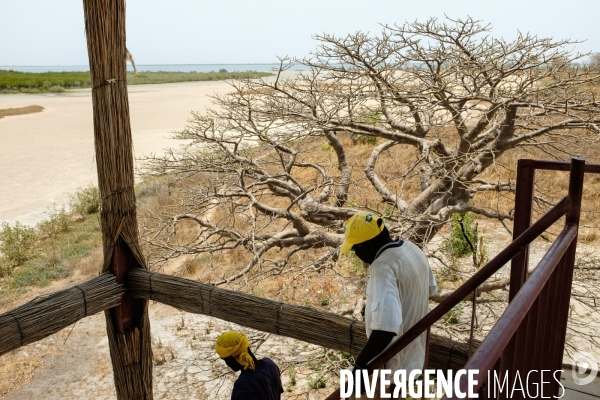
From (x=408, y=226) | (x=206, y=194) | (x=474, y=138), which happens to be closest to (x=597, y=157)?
(x=474, y=138)

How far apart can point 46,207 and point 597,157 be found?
1617cm

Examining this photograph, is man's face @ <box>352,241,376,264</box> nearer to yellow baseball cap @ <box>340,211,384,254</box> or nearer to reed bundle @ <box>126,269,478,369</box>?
yellow baseball cap @ <box>340,211,384,254</box>

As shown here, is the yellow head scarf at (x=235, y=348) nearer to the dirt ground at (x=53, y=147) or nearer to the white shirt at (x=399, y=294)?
the white shirt at (x=399, y=294)

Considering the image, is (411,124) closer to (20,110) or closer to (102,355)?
(102,355)

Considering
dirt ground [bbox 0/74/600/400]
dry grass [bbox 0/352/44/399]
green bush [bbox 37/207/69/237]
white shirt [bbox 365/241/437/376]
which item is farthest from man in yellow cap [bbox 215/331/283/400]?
green bush [bbox 37/207/69/237]

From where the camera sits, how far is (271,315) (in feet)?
8.45

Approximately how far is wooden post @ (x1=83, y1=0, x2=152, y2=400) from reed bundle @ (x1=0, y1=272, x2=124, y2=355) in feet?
0.45

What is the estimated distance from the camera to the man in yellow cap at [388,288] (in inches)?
72.6

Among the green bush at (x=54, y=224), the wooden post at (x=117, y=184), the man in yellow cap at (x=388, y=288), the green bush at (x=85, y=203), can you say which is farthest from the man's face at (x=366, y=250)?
the green bush at (x=85, y=203)

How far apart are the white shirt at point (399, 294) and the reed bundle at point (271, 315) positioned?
0.64ft

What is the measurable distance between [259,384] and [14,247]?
12.3m

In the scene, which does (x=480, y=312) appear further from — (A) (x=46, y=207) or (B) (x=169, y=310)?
(A) (x=46, y=207)

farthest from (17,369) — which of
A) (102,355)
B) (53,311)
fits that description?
(53,311)

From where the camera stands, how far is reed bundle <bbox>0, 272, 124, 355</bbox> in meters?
2.27
